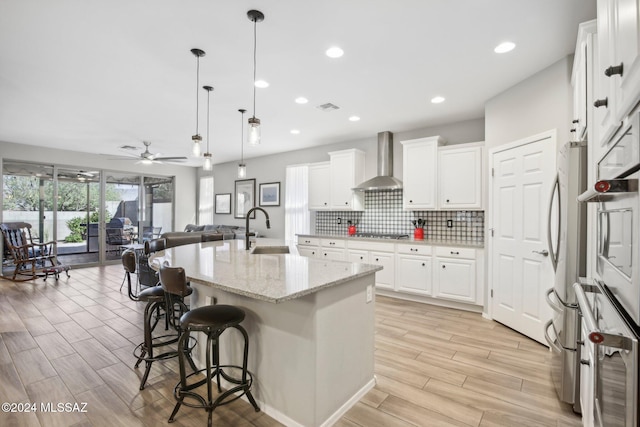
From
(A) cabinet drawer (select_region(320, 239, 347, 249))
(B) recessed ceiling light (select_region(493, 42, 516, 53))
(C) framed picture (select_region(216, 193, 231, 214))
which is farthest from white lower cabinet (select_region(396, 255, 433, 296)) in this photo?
(C) framed picture (select_region(216, 193, 231, 214))

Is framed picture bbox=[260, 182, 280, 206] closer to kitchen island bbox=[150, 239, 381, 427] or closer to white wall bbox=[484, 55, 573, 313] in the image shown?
white wall bbox=[484, 55, 573, 313]

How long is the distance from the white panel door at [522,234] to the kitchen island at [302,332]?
1.96m

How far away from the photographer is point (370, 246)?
4.87m

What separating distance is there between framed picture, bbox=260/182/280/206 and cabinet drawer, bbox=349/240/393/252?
2648mm

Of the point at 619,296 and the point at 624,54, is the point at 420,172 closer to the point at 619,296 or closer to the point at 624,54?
the point at 624,54

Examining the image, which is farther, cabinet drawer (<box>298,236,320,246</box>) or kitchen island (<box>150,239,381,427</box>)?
cabinet drawer (<box>298,236,320,246</box>)

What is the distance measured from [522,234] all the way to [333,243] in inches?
113

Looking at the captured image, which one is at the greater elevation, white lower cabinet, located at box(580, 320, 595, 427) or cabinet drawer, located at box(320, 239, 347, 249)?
cabinet drawer, located at box(320, 239, 347, 249)

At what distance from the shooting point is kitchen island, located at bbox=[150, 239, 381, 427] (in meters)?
1.74

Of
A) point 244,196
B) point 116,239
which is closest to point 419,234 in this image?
point 244,196

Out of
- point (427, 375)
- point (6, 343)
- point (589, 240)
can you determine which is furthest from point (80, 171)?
point (589, 240)

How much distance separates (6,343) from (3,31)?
282 cm

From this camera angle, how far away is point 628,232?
815 mm

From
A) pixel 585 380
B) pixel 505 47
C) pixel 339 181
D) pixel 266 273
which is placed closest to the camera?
pixel 585 380
